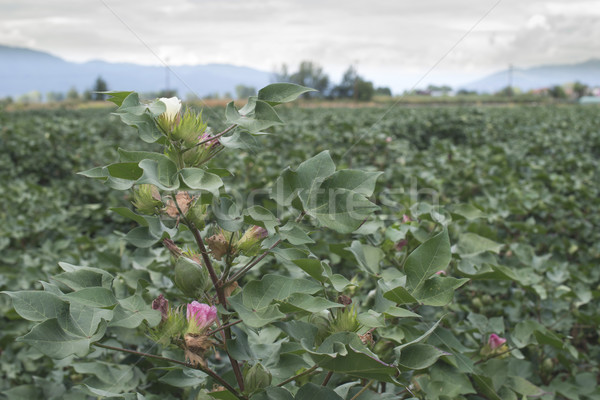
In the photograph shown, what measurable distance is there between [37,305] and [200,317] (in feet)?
0.87

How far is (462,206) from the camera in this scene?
1421 mm

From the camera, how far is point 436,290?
2.82 ft

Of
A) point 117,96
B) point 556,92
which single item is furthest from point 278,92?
point 556,92

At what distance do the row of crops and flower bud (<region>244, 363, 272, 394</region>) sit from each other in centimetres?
10

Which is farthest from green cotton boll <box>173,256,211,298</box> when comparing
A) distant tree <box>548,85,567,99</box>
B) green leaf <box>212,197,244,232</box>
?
distant tree <box>548,85,567,99</box>

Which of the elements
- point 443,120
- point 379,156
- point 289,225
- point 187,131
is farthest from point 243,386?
point 443,120

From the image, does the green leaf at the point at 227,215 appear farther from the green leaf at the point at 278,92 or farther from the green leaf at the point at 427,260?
the green leaf at the point at 427,260

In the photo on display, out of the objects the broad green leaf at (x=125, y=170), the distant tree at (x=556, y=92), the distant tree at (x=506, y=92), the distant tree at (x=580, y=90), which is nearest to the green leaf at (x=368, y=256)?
the broad green leaf at (x=125, y=170)

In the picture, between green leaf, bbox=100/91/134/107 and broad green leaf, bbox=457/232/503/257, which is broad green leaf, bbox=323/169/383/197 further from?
broad green leaf, bbox=457/232/503/257

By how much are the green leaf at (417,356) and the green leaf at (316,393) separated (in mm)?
130

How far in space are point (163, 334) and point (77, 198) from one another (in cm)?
446

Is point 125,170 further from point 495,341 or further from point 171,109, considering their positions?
point 495,341

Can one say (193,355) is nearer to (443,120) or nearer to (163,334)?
(163,334)

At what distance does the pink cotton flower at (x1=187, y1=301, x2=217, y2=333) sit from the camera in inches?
32.7
